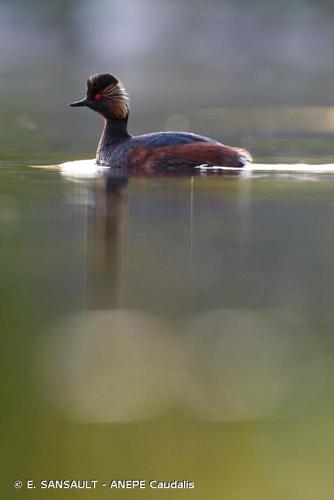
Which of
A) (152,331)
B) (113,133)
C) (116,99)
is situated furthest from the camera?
(116,99)

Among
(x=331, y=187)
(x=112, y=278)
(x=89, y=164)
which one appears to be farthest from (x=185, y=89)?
(x=112, y=278)

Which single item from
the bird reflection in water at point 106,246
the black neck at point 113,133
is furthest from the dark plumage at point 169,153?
the bird reflection in water at point 106,246

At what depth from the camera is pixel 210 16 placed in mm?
19984

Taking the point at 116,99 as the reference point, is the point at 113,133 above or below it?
below

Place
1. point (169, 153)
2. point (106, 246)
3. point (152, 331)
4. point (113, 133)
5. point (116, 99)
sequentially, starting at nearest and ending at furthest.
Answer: point (152, 331)
point (106, 246)
point (169, 153)
point (113, 133)
point (116, 99)

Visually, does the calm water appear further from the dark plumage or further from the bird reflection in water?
the dark plumage

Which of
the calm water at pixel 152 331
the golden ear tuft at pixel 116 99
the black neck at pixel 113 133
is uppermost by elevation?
the golden ear tuft at pixel 116 99

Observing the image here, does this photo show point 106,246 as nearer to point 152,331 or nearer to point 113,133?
point 152,331

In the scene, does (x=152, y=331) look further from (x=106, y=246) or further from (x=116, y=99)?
(x=116, y=99)

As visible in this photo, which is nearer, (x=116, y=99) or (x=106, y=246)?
→ (x=106, y=246)

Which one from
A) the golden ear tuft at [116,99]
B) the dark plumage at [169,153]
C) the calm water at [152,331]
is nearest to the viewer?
the calm water at [152,331]

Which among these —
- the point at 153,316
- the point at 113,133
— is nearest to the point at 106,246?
the point at 153,316

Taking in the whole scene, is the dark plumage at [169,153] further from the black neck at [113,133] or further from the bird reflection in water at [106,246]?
the bird reflection in water at [106,246]

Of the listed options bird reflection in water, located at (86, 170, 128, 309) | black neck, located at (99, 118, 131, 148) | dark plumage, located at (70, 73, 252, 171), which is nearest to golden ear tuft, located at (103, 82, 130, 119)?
black neck, located at (99, 118, 131, 148)
